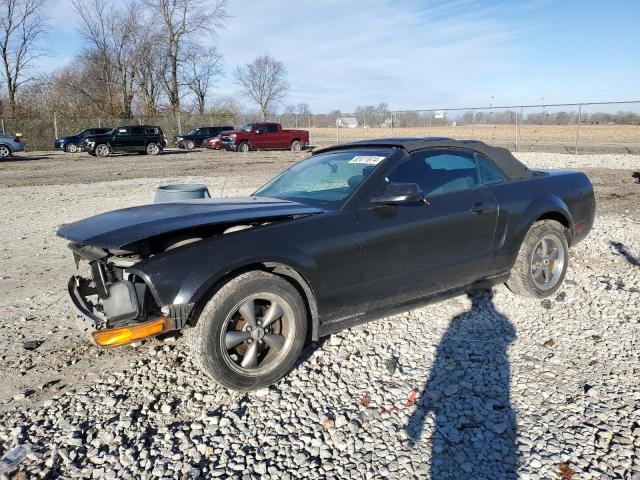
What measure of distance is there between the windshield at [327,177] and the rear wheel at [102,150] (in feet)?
82.2

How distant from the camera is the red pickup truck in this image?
95.6 ft

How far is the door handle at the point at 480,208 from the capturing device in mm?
4008

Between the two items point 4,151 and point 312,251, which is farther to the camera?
point 4,151

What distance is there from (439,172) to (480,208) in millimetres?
454

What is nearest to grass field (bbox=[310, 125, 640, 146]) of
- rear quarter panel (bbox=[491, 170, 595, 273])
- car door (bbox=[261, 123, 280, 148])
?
car door (bbox=[261, 123, 280, 148])

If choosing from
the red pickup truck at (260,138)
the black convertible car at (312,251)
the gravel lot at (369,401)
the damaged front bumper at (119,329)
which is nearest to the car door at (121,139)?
the red pickup truck at (260,138)

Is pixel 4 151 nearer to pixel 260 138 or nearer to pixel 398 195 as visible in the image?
pixel 260 138

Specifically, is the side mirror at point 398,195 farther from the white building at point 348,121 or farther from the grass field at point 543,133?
the white building at point 348,121

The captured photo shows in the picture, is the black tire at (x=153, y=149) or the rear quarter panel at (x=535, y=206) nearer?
the rear quarter panel at (x=535, y=206)

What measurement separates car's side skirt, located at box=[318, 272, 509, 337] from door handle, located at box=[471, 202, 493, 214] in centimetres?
61

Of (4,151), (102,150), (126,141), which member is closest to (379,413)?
(102,150)

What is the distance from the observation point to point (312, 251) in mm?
3211

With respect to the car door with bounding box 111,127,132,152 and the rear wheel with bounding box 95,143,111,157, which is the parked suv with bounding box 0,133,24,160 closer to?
the rear wheel with bounding box 95,143,111,157

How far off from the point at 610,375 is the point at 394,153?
2.18 m
